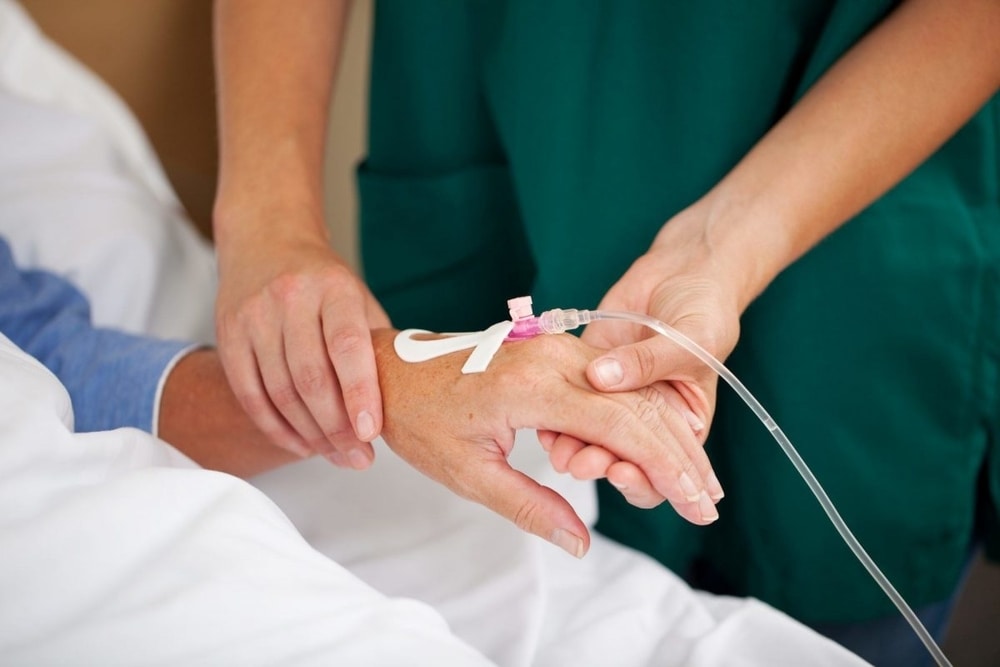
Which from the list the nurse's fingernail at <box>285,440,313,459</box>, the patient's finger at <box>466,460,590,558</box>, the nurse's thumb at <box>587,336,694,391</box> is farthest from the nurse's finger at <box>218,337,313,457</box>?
the nurse's thumb at <box>587,336,694,391</box>

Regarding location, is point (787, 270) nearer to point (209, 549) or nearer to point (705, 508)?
point (705, 508)

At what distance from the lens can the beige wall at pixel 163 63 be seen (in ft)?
5.14

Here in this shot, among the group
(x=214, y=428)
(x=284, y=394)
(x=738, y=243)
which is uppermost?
(x=738, y=243)

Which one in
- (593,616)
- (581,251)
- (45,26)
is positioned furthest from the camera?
(45,26)

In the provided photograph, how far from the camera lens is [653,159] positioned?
3.68 feet

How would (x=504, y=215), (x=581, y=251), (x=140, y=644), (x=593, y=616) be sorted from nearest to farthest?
(x=140, y=644) → (x=593, y=616) → (x=581, y=251) → (x=504, y=215)

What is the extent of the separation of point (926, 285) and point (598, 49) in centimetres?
47

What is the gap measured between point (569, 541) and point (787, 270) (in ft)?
1.63

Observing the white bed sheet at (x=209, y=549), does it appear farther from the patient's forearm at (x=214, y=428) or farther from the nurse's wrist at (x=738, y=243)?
the nurse's wrist at (x=738, y=243)

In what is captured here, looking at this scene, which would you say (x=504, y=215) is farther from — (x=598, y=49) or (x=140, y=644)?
(x=140, y=644)

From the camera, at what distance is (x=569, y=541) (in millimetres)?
Answer: 783

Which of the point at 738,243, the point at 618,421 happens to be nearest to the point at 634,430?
the point at 618,421

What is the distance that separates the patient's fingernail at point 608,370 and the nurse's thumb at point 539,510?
11 centimetres

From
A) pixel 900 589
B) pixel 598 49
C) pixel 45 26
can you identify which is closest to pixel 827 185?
pixel 598 49
